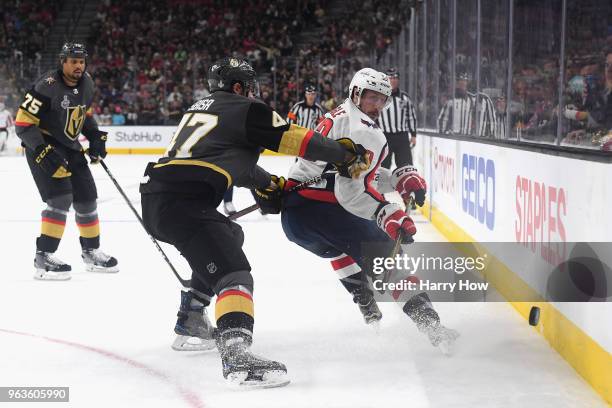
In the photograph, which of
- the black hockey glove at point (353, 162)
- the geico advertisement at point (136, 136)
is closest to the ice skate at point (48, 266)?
the black hockey glove at point (353, 162)

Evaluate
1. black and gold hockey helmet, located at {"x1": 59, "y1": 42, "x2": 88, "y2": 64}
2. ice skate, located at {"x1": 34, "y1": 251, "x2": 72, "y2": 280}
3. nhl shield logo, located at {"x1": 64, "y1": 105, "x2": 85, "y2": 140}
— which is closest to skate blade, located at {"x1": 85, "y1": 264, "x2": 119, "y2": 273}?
ice skate, located at {"x1": 34, "y1": 251, "x2": 72, "y2": 280}

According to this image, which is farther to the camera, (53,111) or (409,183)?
(53,111)

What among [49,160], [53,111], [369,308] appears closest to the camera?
[369,308]

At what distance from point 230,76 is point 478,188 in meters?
2.61

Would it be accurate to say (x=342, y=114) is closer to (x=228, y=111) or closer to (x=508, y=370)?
(x=228, y=111)

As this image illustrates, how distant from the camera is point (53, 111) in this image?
4.97 m

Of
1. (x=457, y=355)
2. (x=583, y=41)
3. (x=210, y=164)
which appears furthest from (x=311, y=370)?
(x=583, y=41)

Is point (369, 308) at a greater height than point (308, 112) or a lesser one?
lesser

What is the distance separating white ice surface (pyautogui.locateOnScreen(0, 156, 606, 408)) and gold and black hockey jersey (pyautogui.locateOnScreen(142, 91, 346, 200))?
2.32 feet

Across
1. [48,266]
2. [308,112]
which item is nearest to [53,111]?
[48,266]

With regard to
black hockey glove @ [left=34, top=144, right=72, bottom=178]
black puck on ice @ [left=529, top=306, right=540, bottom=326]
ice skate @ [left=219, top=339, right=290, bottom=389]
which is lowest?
black puck on ice @ [left=529, top=306, right=540, bottom=326]

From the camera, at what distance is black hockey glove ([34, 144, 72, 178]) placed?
4.82 m
